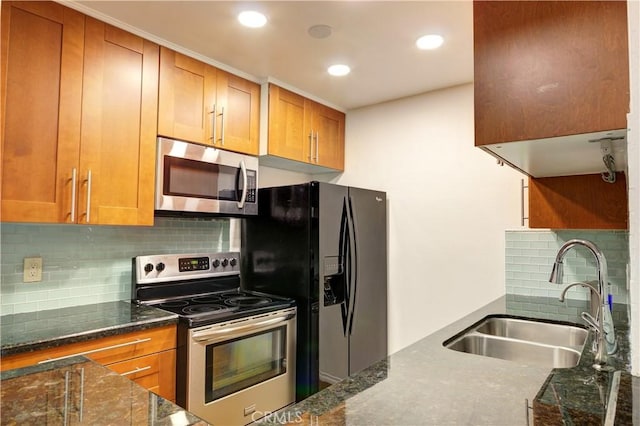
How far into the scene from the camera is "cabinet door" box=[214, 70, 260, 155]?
96.3 inches

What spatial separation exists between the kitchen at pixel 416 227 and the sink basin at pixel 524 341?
0.74 meters

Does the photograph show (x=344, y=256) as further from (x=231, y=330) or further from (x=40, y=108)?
(x=40, y=108)

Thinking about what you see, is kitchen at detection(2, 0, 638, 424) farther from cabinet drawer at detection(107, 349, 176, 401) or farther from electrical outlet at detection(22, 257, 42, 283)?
cabinet drawer at detection(107, 349, 176, 401)

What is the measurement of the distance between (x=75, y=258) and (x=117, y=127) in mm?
750

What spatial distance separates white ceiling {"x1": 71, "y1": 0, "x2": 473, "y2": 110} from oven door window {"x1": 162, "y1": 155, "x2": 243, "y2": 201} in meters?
0.67

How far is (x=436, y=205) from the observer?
9.59 ft

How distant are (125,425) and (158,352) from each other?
1231 mm

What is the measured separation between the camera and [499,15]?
1092 millimetres

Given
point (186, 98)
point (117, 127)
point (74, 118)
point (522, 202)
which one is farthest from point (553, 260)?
point (74, 118)

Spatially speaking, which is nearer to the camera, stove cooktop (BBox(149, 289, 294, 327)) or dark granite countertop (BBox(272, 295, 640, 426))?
dark granite countertop (BBox(272, 295, 640, 426))

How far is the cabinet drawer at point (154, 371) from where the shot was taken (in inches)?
69.1

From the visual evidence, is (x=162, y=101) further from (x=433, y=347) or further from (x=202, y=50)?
(x=433, y=347)

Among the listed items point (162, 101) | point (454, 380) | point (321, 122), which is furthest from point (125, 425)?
point (321, 122)

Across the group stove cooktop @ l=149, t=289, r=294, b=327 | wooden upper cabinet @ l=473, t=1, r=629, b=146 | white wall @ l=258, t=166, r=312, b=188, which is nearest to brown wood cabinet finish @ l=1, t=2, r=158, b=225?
stove cooktop @ l=149, t=289, r=294, b=327
